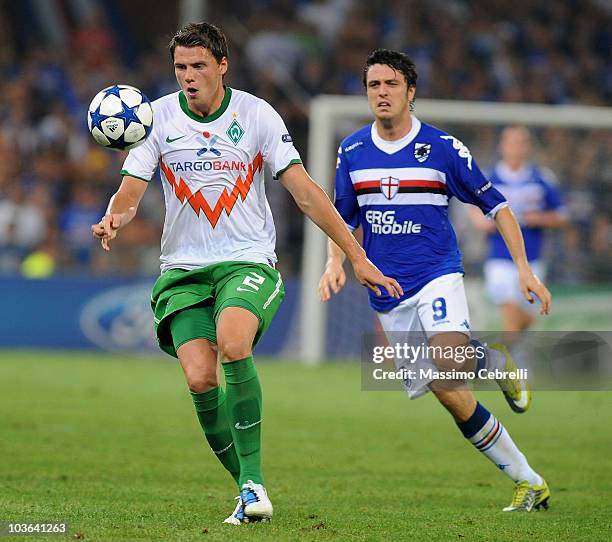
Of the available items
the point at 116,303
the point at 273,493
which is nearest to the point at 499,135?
the point at 116,303

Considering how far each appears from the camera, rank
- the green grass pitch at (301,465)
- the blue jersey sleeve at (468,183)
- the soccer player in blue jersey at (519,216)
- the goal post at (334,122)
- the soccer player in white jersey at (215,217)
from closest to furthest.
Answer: the green grass pitch at (301,465) < the soccer player in white jersey at (215,217) < the blue jersey sleeve at (468,183) < the soccer player in blue jersey at (519,216) < the goal post at (334,122)

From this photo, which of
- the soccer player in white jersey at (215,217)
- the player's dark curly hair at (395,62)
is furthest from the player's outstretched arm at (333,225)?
the player's dark curly hair at (395,62)

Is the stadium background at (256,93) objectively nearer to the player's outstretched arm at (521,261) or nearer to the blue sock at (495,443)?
the blue sock at (495,443)

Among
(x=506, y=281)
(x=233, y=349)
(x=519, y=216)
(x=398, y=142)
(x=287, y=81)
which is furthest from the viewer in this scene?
(x=287, y=81)

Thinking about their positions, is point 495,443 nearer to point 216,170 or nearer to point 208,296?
point 208,296

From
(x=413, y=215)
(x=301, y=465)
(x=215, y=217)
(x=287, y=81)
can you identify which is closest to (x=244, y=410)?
(x=215, y=217)

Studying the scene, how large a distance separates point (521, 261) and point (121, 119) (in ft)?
8.08

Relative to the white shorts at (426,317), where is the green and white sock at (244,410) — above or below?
below

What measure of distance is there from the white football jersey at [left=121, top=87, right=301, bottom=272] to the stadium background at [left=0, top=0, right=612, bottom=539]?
4.12m

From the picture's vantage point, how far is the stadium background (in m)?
16.4

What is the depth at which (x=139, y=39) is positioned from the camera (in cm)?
2489

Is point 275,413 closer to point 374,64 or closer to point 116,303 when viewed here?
point 374,64

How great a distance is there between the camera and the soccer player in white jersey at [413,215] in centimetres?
720

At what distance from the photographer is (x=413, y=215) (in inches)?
292
